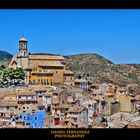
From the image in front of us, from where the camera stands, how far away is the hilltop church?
2785mm

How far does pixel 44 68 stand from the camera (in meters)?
2.95

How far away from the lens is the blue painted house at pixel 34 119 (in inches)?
102

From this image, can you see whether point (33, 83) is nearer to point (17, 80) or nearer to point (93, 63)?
point (17, 80)

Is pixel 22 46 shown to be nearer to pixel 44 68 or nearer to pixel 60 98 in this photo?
pixel 44 68

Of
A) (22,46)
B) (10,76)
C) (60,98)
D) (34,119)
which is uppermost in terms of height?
(22,46)

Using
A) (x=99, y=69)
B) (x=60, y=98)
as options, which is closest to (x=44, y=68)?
(x=60, y=98)

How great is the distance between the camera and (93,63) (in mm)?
2811

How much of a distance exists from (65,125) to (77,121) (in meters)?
0.12

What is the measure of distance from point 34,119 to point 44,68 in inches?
16.8

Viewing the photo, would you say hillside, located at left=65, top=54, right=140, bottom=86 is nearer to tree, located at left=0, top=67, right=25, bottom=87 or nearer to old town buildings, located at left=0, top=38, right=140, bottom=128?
old town buildings, located at left=0, top=38, right=140, bottom=128

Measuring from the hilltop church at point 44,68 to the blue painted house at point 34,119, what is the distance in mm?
231

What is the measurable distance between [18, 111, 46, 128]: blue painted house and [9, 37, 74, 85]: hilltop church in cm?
23

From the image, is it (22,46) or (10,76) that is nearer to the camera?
(22,46)
